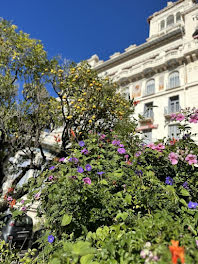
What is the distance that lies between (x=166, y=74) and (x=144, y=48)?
7.59m

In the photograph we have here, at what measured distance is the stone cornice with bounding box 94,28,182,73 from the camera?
19.8 metres

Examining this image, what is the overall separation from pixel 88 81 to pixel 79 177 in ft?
13.6

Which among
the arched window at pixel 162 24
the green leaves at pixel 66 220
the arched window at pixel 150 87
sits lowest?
the green leaves at pixel 66 220

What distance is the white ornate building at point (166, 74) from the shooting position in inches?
595

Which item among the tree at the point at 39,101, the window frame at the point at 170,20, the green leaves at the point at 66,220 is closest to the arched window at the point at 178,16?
the window frame at the point at 170,20

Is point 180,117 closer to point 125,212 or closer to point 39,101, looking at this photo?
point 125,212

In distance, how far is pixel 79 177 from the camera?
1.78 meters

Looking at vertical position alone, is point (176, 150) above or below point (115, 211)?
above

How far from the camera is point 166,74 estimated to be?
57.2ft

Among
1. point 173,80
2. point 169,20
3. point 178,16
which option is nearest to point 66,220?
point 173,80

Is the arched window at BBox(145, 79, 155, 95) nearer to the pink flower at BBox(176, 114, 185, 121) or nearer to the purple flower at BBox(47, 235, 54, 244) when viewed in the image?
the pink flower at BBox(176, 114, 185, 121)

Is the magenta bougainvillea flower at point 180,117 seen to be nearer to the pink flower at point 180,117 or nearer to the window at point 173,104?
the pink flower at point 180,117

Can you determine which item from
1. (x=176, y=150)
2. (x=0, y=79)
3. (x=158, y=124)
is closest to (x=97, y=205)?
(x=176, y=150)

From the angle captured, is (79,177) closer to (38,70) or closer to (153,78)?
(38,70)
